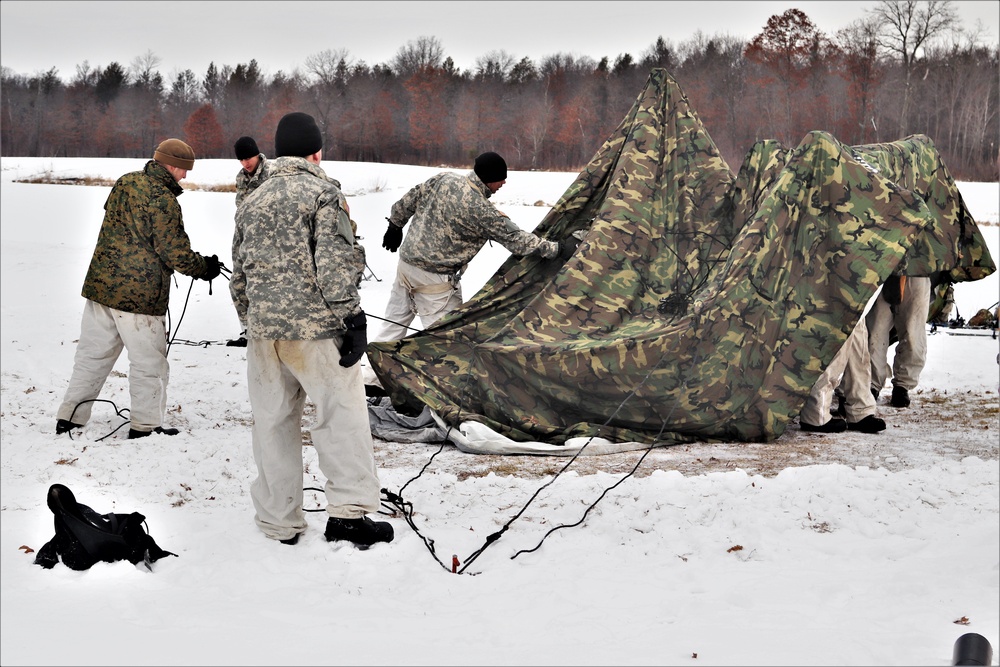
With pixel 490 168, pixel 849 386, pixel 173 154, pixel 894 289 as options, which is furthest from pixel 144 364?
pixel 894 289

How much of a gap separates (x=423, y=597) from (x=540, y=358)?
8.25ft

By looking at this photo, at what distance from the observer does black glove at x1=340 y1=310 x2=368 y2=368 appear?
431 centimetres

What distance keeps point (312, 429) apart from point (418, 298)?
2764mm

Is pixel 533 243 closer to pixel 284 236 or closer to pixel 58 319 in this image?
pixel 284 236

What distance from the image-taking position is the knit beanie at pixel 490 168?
6703mm

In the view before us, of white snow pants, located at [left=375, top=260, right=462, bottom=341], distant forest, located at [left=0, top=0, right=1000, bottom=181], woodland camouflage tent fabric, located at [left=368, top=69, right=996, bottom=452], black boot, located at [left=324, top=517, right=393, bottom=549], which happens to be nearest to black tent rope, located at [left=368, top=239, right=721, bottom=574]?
A: woodland camouflage tent fabric, located at [left=368, top=69, right=996, bottom=452]

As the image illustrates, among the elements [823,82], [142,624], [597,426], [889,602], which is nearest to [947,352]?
[597,426]

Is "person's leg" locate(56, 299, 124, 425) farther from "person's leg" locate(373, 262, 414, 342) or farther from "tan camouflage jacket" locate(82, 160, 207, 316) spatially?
"person's leg" locate(373, 262, 414, 342)

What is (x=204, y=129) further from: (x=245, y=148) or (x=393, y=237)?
(x=393, y=237)

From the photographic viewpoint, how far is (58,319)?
1007 centimetres

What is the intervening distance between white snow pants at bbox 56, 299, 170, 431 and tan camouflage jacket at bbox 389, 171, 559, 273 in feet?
5.79

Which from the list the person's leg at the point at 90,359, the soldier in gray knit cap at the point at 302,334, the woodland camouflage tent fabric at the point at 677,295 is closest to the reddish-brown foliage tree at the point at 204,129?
the person's leg at the point at 90,359

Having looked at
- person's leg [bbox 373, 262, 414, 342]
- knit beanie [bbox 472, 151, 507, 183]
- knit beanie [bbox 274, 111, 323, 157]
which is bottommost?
person's leg [bbox 373, 262, 414, 342]

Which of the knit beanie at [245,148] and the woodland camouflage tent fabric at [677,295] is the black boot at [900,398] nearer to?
the woodland camouflage tent fabric at [677,295]
